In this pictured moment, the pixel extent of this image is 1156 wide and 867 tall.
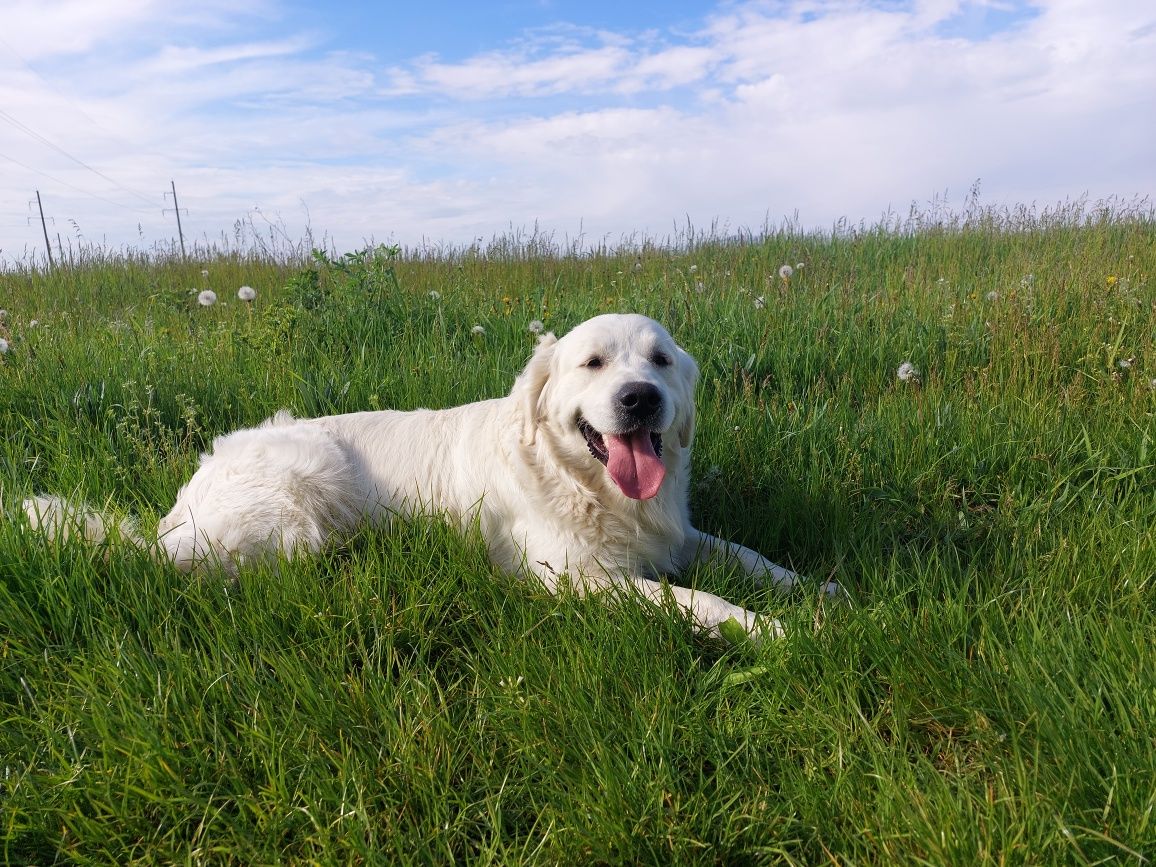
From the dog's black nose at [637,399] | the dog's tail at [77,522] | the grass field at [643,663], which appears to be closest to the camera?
the grass field at [643,663]

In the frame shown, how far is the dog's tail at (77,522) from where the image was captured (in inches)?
112

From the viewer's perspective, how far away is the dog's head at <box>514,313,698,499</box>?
3.00 m

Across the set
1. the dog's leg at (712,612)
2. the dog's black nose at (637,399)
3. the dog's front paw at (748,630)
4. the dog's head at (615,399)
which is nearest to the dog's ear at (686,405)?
the dog's head at (615,399)

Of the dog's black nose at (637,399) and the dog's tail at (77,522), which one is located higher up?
the dog's black nose at (637,399)

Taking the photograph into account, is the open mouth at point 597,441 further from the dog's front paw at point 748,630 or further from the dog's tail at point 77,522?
the dog's tail at point 77,522

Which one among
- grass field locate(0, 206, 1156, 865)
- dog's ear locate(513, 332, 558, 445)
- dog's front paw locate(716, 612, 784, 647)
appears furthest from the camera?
dog's ear locate(513, 332, 558, 445)

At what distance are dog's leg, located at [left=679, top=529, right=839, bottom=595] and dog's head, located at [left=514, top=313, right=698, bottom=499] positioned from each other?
38 centimetres

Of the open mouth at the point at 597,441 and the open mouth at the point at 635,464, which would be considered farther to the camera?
the open mouth at the point at 597,441

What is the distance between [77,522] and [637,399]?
209cm

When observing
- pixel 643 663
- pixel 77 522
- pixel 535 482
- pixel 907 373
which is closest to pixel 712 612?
pixel 643 663

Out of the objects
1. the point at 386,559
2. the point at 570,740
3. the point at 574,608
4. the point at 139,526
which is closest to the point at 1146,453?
the point at 574,608

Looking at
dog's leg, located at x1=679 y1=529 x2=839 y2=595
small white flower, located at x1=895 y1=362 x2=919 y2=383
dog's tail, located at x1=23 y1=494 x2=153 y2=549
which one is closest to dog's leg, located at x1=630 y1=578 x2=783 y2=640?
dog's leg, located at x1=679 y1=529 x2=839 y2=595

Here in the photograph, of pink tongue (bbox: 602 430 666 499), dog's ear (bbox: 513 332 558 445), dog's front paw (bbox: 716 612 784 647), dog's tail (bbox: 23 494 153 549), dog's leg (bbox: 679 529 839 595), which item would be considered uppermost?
dog's ear (bbox: 513 332 558 445)

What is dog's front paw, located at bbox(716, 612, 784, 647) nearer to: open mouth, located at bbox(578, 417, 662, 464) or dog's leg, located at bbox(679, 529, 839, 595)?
dog's leg, located at bbox(679, 529, 839, 595)
